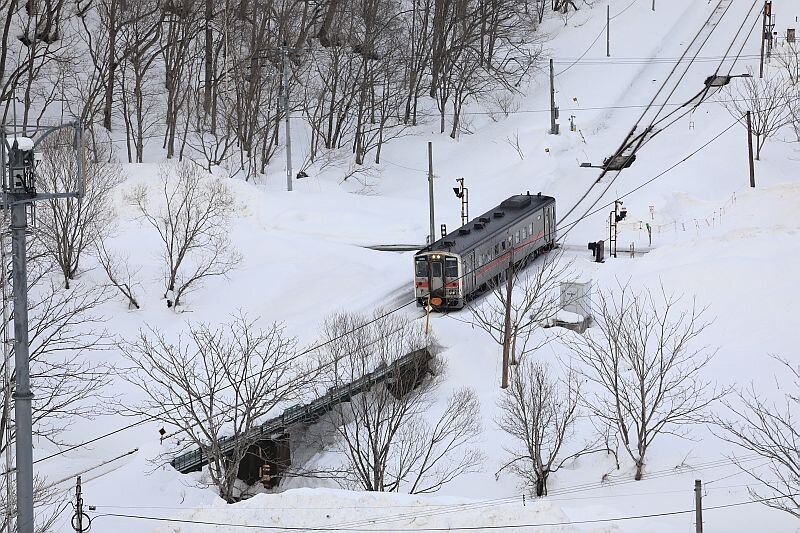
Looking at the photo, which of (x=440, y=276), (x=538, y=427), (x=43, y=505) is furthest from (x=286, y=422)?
(x=440, y=276)

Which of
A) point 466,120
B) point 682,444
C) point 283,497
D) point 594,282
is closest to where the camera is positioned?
point 283,497

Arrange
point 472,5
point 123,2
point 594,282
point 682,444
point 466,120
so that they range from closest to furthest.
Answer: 1. point 682,444
2. point 594,282
3. point 123,2
4. point 466,120
5. point 472,5

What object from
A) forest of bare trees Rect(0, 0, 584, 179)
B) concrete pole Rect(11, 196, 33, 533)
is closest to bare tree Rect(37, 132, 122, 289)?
forest of bare trees Rect(0, 0, 584, 179)

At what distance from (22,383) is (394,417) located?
15534 millimetres

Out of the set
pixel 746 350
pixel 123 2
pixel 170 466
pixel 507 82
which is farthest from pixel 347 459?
pixel 507 82

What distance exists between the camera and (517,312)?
38.2 meters

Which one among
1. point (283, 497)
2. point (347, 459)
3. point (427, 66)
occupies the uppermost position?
point (427, 66)

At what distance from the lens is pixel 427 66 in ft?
231

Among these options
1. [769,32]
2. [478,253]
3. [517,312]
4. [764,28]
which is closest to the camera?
[517,312]

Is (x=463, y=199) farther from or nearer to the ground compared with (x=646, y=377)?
farther from the ground

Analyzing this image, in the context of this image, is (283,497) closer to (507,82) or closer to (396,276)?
(396,276)

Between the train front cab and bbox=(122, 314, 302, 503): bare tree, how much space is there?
195 inches

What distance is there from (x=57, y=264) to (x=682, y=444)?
23.3 m

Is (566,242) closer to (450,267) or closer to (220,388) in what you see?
(450,267)
